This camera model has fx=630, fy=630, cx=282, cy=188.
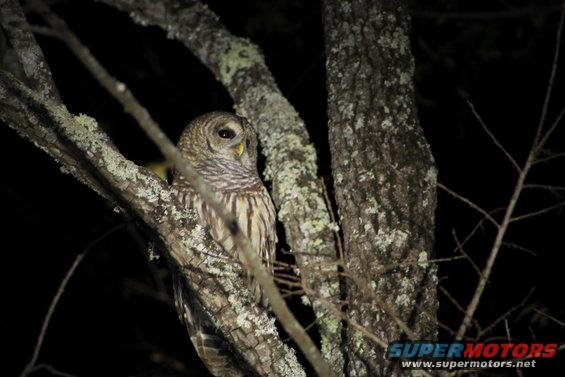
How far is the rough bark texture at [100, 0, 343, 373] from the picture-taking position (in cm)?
300

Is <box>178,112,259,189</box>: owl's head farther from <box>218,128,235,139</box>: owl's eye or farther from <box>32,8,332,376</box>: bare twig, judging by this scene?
<box>32,8,332,376</box>: bare twig

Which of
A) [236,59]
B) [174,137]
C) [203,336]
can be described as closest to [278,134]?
[236,59]

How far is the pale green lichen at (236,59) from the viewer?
383 cm

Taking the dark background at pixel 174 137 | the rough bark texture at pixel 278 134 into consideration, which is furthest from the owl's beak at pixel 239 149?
the dark background at pixel 174 137

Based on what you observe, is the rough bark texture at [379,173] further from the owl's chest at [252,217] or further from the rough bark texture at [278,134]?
the owl's chest at [252,217]

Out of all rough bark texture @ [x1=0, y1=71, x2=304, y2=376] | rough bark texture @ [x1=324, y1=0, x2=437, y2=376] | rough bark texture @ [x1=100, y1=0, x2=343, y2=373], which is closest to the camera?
rough bark texture @ [x1=0, y1=71, x2=304, y2=376]

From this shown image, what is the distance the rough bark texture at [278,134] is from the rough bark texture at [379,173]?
8.6 inches

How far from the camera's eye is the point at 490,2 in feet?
17.9

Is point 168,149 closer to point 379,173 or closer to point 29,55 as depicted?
point 379,173

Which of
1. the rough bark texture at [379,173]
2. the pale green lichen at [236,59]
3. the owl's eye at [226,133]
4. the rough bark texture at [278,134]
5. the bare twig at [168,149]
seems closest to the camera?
the bare twig at [168,149]

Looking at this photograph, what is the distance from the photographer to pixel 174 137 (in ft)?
19.7

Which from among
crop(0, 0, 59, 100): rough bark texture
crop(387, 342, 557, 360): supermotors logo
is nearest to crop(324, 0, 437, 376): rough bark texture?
crop(387, 342, 557, 360): supermotors logo

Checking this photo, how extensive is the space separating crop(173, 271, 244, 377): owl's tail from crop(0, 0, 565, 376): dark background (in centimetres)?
143

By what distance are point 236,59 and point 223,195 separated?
0.84 metres
